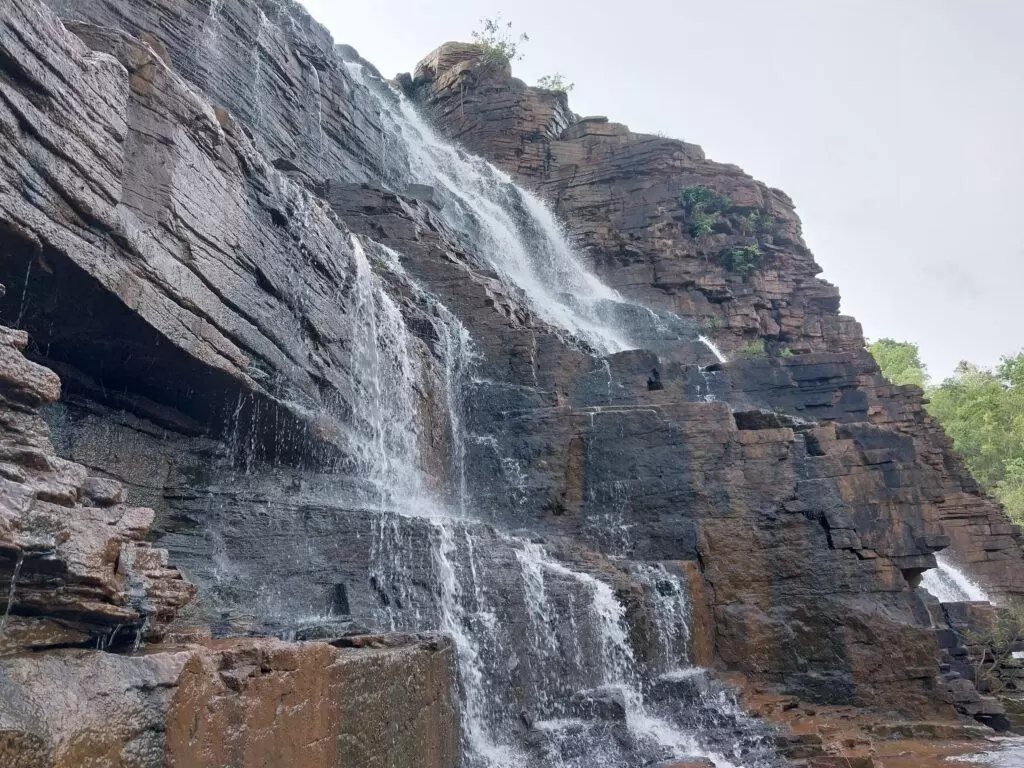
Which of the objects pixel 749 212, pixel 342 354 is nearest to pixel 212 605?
pixel 342 354

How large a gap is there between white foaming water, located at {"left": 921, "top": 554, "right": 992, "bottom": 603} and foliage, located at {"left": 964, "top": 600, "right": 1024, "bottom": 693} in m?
3.48

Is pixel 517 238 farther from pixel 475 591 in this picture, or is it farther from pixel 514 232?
pixel 475 591

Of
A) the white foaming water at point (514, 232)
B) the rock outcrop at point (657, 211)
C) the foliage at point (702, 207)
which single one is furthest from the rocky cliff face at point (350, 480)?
the foliage at point (702, 207)

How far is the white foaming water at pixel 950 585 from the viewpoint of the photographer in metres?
20.2

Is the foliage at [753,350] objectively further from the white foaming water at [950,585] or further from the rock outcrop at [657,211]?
the white foaming water at [950,585]

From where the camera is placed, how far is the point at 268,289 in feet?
37.4

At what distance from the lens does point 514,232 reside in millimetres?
29578

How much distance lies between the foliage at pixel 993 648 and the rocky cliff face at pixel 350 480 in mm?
2702

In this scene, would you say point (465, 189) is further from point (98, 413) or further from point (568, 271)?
point (98, 413)

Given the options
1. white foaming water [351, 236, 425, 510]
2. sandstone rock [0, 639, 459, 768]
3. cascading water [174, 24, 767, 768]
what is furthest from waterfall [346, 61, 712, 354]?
sandstone rock [0, 639, 459, 768]

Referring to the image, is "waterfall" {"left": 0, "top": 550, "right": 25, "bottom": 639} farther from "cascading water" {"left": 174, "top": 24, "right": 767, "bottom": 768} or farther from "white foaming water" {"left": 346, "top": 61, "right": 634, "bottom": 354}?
"white foaming water" {"left": 346, "top": 61, "right": 634, "bottom": 354}

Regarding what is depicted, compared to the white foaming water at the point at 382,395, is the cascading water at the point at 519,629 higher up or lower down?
lower down

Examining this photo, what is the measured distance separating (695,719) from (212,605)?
6783 mm

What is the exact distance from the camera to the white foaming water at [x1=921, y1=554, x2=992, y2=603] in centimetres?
2023
